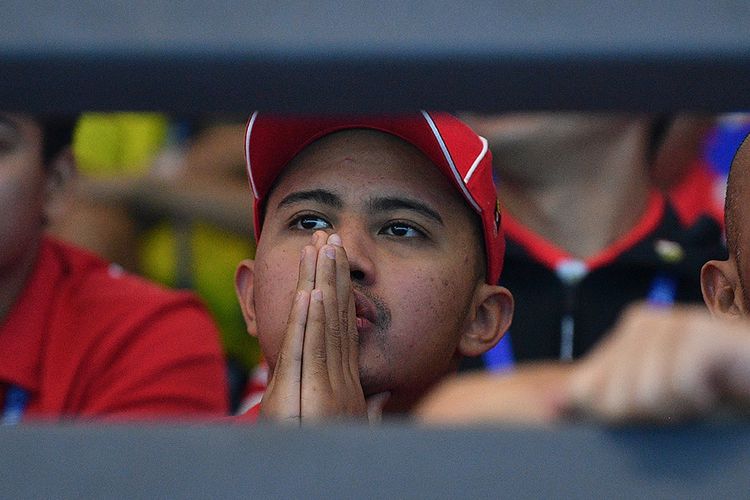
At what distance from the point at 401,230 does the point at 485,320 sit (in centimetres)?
21

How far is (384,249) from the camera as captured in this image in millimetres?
1293

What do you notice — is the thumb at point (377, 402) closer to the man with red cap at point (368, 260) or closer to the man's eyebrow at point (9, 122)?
the man with red cap at point (368, 260)

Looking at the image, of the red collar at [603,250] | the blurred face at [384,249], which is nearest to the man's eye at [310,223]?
the blurred face at [384,249]

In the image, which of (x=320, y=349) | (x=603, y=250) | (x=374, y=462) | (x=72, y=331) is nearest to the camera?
(x=374, y=462)

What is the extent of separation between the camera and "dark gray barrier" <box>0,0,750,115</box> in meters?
0.48

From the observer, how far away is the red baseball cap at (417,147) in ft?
4.50

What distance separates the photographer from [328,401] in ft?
3.85

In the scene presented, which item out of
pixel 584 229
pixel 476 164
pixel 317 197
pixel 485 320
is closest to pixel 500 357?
pixel 584 229

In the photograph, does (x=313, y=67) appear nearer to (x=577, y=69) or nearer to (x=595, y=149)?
(x=577, y=69)

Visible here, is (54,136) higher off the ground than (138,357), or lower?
higher

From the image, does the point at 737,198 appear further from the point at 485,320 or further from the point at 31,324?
the point at 31,324

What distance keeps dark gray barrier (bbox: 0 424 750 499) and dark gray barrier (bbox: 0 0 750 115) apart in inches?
6.1

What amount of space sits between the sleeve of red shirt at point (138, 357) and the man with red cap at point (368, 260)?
35 cm

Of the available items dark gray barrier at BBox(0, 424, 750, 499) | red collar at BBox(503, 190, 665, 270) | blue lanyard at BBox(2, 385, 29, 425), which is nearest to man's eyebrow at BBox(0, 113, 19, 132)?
blue lanyard at BBox(2, 385, 29, 425)
